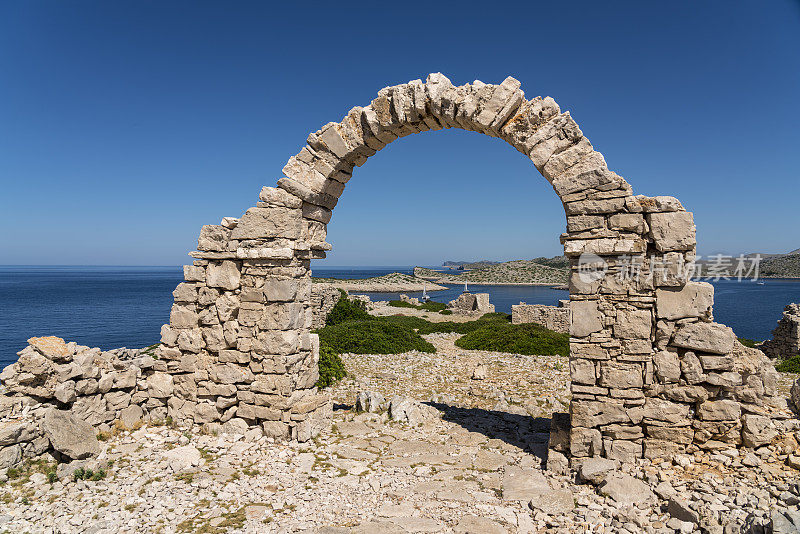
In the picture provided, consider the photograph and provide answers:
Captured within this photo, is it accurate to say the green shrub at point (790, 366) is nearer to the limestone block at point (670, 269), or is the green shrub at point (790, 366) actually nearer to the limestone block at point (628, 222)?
the limestone block at point (670, 269)

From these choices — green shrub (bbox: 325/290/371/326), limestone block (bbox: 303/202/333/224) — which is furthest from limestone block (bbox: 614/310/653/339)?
green shrub (bbox: 325/290/371/326)

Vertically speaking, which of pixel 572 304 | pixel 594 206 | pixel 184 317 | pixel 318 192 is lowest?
pixel 184 317

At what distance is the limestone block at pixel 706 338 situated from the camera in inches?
200

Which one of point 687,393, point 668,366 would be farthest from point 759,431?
point 668,366

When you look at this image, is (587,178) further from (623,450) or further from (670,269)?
(623,450)

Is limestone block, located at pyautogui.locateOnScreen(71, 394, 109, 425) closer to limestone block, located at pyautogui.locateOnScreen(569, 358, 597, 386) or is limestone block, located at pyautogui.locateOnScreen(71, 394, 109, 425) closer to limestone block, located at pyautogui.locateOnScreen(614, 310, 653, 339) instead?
limestone block, located at pyautogui.locateOnScreen(569, 358, 597, 386)

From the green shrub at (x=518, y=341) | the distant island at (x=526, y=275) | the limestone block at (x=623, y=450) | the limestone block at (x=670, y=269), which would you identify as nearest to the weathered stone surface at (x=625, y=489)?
the limestone block at (x=623, y=450)

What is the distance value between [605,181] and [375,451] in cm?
494

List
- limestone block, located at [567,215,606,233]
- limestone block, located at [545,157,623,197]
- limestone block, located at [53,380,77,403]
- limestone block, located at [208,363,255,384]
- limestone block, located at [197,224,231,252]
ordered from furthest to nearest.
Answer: limestone block, located at [197,224,231,252], limestone block, located at [208,363,255,384], limestone block, located at [53,380,77,403], limestone block, located at [567,215,606,233], limestone block, located at [545,157,623,197]

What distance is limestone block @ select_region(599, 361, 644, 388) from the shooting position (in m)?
5.30

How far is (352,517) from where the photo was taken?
4.56 metres

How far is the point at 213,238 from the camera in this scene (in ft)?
22.7

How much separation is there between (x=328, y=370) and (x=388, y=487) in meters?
5.55

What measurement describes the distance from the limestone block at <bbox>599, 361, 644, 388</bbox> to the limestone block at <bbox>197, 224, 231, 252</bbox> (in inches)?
232
